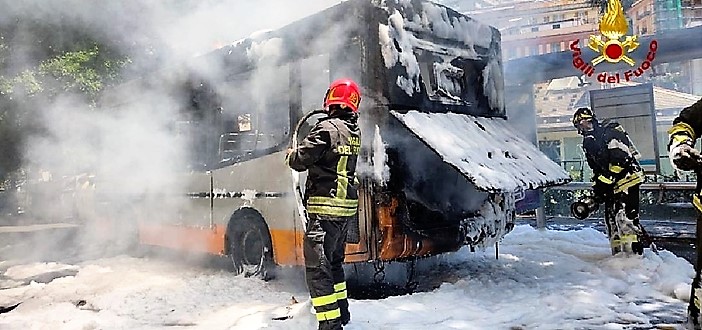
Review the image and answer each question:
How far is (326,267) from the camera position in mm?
3926

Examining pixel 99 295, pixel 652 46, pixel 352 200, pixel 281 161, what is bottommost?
pixel 99 295

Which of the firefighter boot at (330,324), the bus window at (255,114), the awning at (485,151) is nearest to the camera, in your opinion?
the firefighter boot at (330,324)

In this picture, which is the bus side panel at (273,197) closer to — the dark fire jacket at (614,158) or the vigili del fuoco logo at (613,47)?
the dark fire jacket at (614,158)

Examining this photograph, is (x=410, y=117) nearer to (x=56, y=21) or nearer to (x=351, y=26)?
(x=351, y=26)

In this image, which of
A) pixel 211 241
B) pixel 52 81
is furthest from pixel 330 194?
pixel 52 81

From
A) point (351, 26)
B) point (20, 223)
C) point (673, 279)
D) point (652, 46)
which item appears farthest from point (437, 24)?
point (20, 223)

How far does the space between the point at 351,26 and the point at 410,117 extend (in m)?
0.94

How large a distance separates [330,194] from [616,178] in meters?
4.03

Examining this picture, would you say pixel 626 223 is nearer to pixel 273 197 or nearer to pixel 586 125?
pixel 586 125

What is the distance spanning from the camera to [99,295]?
19.3 ft

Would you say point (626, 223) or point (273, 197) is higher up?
point (273, 197)

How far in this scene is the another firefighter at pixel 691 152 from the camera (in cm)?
357

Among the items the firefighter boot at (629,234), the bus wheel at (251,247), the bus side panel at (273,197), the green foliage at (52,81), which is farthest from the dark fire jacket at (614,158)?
the green foliage at (52,81)

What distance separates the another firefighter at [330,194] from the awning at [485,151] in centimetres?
81
